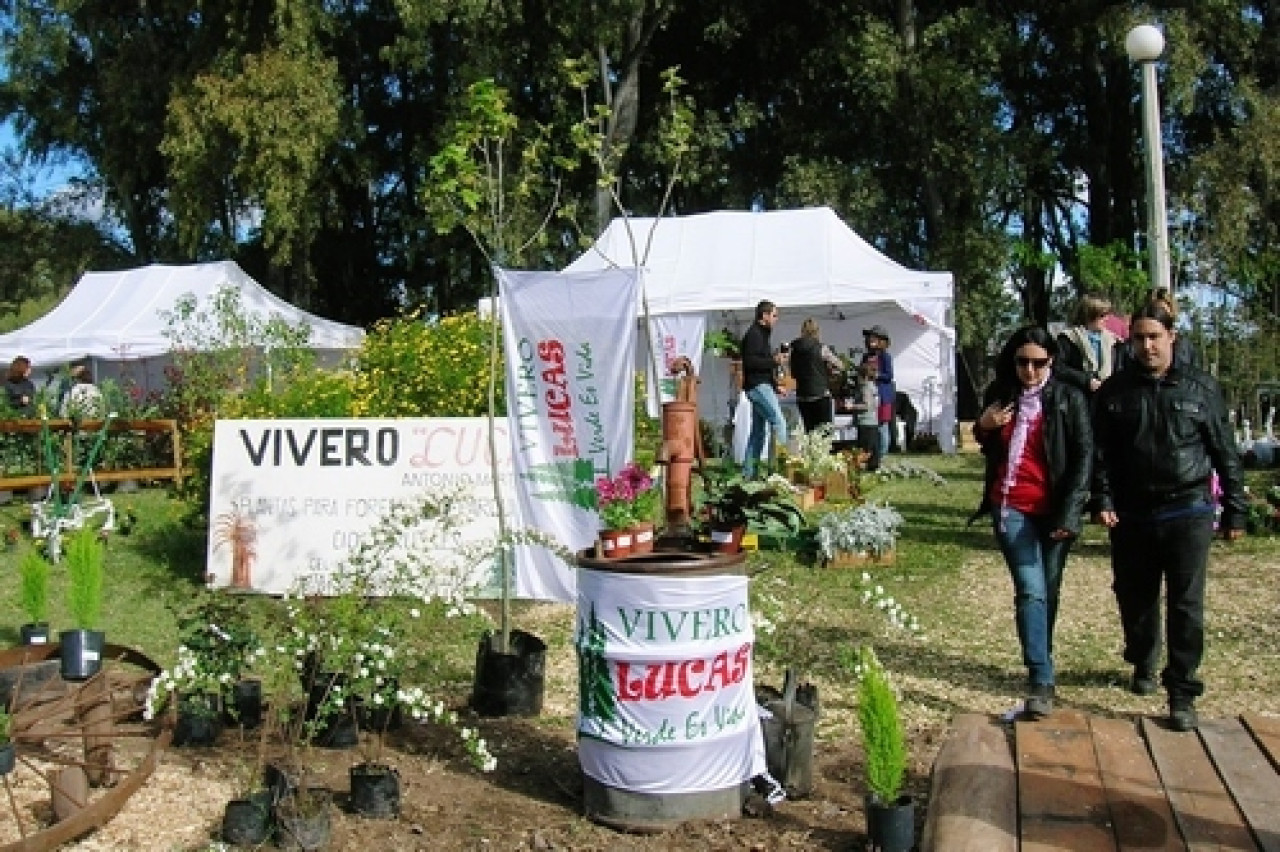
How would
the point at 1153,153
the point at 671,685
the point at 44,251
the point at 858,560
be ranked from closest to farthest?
the point at 671,685 < the point at 858,560 < the point at 1153,153 < the point at 44,251

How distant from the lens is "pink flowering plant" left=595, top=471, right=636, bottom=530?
19.8 feet

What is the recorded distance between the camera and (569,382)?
8.33 m

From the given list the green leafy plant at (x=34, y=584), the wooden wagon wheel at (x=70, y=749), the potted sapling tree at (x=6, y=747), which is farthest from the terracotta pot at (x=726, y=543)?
the green leafy plant at (x=34, y=584)

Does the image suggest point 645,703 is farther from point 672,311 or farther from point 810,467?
point 672,311

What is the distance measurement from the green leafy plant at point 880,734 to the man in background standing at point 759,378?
8898 millimetres

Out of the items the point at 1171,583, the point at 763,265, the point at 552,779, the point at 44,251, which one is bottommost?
the point at 552,779

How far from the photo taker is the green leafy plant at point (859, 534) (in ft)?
33.9

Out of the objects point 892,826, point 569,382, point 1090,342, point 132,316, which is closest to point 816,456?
point 1090,342

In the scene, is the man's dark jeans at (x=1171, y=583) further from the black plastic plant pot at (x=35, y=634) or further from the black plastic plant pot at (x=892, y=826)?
the black plastic plant pot at (x=35, y=634)

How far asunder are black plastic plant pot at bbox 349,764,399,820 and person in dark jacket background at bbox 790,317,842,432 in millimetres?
10639

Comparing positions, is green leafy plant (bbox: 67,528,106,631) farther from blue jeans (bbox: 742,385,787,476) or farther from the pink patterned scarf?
blue jeans (bbox: 742,385,787,476)

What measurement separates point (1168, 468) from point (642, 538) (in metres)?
2.33

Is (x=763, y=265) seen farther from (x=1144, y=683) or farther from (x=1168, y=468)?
(x=1168, y=468)

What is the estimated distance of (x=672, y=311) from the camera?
19.0 metres
